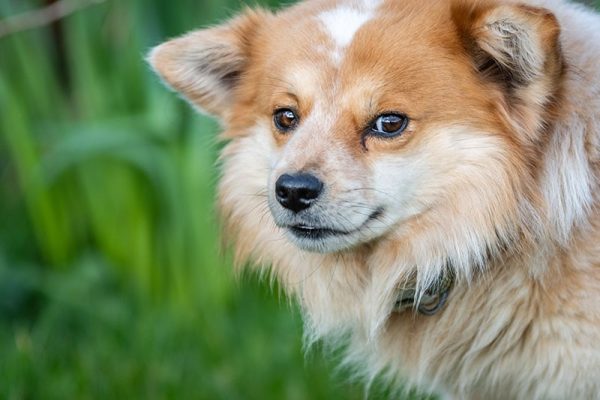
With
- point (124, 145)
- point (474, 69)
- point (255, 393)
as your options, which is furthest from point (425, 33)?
point (124, 145)

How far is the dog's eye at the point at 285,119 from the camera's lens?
3398mm

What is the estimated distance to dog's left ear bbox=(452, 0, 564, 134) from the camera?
9.59ft

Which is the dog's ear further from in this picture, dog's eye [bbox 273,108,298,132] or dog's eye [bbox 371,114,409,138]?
dog's eye [bbox 371,114,409,138]

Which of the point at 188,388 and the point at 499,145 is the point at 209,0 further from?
the point at 499,145

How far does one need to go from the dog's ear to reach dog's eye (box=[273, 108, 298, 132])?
0.33 meters

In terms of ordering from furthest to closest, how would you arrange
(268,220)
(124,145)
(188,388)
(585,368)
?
(124,145), (188,388), (268,220), (585,368)

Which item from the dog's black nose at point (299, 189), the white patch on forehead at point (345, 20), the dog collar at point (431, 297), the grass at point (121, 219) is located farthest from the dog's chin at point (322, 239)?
the grass at point (121, 219)

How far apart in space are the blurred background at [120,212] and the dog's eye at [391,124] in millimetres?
1736

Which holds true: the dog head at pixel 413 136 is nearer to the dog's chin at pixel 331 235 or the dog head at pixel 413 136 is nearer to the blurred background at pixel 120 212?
the dog's chin at pixel 331 235

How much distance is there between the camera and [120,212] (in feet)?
18.0

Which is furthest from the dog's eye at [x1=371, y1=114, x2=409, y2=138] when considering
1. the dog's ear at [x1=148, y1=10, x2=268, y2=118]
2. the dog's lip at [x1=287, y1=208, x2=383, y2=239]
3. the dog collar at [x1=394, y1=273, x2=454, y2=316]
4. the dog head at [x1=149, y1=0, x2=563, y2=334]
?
the dog's ear at [x1=148, y1=10, x2=268, y2=118]

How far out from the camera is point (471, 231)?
10.6 feet

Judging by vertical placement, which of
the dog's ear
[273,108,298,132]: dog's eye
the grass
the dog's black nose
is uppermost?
the dog's ear

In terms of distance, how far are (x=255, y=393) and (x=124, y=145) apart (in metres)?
1.45
